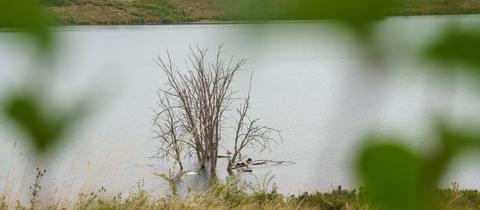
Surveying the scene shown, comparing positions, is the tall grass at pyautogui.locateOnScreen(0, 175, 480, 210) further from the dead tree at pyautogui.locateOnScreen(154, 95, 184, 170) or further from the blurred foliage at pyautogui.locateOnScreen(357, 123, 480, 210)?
the blurred foliage at pyautogui.locateOnScreen(357, 123, 480, 210)

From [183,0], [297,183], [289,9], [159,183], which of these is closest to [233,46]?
[289,9]

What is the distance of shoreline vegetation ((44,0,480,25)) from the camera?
241 millimetres

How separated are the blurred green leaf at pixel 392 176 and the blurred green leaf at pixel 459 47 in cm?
4

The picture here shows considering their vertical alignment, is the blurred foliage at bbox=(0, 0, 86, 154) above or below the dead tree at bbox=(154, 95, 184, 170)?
below

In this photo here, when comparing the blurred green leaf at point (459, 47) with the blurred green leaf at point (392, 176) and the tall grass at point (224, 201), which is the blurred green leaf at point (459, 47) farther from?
the tall grass at point (224, 201)

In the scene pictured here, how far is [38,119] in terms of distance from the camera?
302 mm

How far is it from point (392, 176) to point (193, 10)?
16cm

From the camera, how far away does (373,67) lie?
0.83ft

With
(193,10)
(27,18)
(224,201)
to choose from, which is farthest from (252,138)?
(27,18)

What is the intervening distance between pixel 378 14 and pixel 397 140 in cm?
5

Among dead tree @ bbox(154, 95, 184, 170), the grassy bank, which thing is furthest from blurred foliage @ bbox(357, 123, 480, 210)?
dead tree @ bbox(154, 95, 184, 170)

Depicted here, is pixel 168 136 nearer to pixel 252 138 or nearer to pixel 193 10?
pixel 252 138

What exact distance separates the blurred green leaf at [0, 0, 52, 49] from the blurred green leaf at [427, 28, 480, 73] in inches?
5.7

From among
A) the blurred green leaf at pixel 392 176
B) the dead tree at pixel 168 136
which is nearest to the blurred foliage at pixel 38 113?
the blurred green leaf at pixel 392 176
